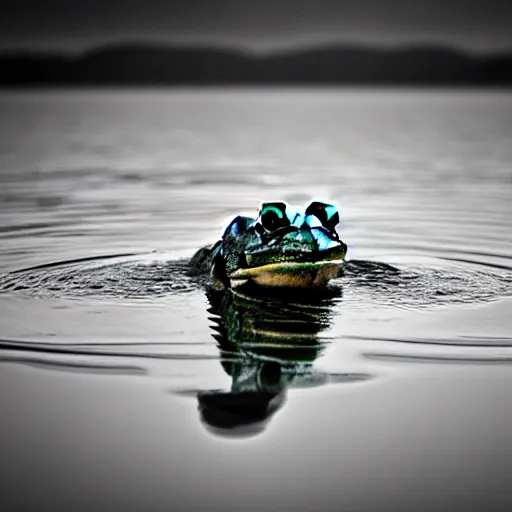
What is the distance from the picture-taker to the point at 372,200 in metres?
19.0

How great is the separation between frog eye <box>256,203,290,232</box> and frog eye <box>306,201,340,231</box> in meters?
0.32

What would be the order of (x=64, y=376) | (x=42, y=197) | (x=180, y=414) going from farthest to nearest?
(x=42, y=197) → (x=64, y=376) → (x=180, y=414)

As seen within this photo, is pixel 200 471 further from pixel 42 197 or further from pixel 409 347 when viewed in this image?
pixel 42 197

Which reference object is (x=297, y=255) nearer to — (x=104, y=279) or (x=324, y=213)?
(x=324, y=213)

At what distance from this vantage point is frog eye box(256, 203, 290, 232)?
7902mm

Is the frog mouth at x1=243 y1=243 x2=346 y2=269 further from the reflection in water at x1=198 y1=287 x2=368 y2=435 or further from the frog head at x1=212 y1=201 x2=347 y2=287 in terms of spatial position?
the reflection in water at x1=198 y1=287 x2=368 y2=435

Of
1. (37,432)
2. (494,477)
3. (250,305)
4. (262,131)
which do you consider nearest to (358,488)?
(494,477)

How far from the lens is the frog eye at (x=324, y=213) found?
8266 millimetres

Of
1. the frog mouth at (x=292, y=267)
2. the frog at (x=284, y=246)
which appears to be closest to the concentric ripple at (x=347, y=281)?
the frog mouth at (x=292, y=267)

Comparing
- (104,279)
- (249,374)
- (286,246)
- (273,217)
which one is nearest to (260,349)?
(249,374)

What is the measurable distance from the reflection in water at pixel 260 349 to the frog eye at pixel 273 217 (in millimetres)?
711

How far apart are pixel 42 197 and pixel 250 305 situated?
437 inches

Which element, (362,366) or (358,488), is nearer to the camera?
(358,488)

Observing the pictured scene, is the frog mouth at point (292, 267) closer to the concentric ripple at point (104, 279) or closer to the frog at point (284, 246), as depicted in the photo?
the frog at point (284, 246)
